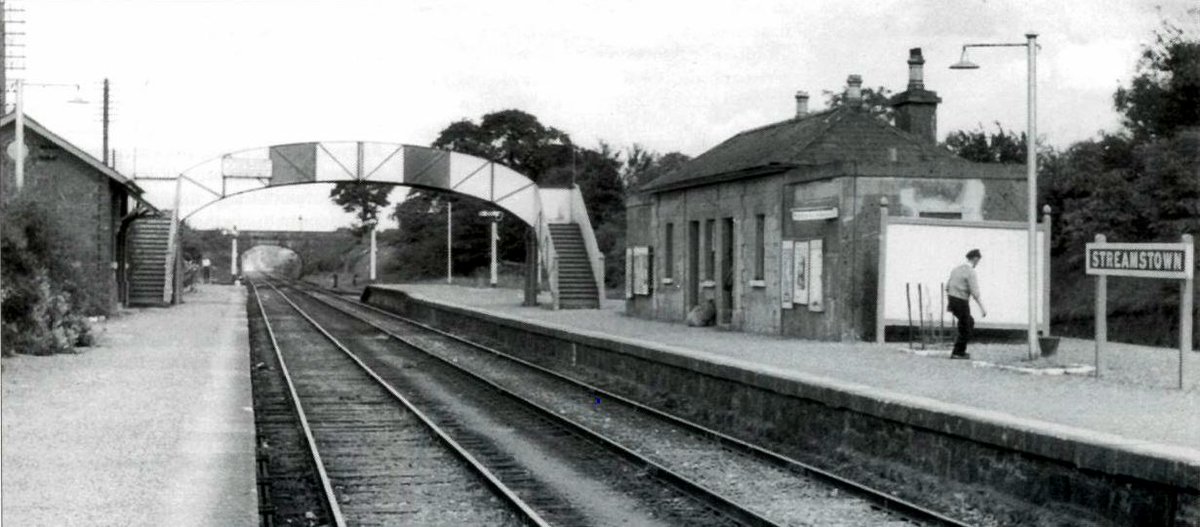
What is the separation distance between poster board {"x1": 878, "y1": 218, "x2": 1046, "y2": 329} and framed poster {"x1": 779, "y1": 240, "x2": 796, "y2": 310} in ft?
8.87

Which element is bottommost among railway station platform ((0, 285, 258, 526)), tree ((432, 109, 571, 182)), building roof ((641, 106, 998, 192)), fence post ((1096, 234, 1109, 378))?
railway station platform ((0, 285, 258, 526))

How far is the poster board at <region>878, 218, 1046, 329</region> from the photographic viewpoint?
21438mm

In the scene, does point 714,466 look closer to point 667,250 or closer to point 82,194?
point 667,250

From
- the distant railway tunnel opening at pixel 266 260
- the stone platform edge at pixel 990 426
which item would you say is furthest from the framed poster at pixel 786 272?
the distant railway tunnel opening at pixel 266 260

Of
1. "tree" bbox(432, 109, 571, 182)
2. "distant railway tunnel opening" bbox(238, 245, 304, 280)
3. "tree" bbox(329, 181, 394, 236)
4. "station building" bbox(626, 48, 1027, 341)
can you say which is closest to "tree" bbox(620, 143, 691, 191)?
"tree" bbox(432, 109, 571, 182)

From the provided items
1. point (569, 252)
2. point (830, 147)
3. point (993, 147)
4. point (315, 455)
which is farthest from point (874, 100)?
point (315, 455)

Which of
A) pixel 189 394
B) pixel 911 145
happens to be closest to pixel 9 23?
pixel 189 394

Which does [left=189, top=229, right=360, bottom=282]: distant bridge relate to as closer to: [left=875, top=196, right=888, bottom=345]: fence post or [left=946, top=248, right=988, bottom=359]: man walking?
[left=875, top=196, right=888, bottom=345]: fence post

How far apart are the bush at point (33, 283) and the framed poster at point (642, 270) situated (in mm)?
13030

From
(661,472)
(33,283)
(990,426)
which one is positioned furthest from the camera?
(33,283)

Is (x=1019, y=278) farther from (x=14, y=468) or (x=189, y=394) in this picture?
(x=14, y=468)

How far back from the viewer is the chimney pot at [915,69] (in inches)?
1109

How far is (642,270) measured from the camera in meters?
33.5

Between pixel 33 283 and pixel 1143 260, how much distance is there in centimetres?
1682
